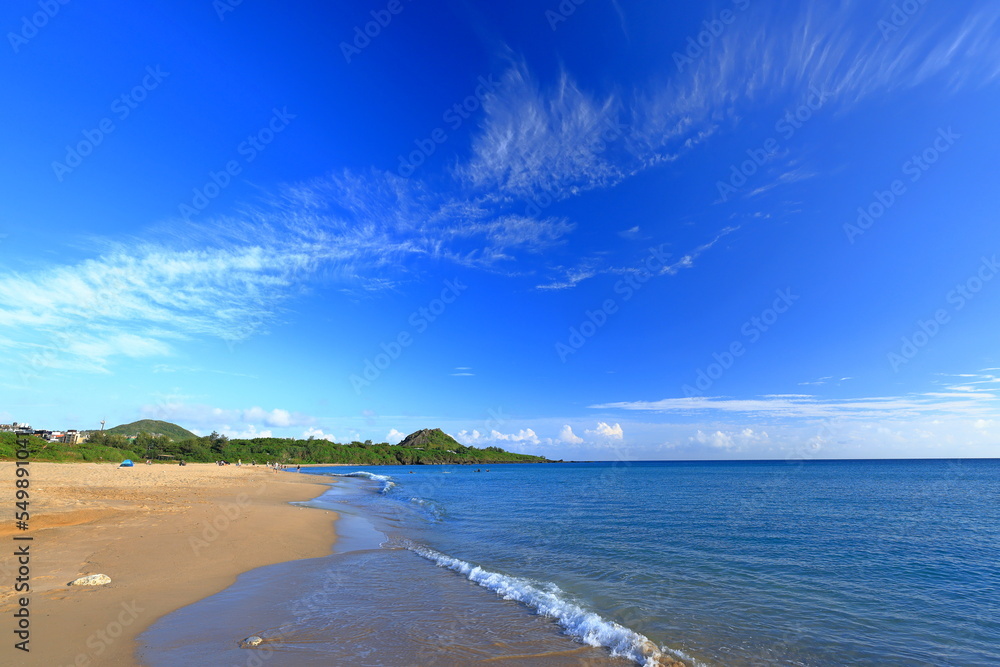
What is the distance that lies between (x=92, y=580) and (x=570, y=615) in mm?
12251

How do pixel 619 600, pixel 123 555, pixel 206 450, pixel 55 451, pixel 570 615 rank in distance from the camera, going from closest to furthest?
1. pixel 570 615
2. pixel 619 600
3. pixel 123 555
4. pixel 55 451
5. pixel 206 450

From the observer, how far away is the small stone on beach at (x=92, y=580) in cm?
1078

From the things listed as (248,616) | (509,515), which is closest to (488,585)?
(248,616)

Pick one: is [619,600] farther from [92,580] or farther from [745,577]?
[92,580]

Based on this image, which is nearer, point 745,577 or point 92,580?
point 92,580

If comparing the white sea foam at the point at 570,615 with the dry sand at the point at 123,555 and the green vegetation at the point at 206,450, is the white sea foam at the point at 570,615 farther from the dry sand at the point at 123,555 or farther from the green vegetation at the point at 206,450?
the green vegetation at the point at 206,450

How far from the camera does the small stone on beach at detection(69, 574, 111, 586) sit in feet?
35.4

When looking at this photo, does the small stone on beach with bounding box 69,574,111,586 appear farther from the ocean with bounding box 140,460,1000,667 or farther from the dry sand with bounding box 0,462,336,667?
the ocean with bounding box 140,460,1000,667

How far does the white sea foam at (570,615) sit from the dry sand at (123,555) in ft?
25.1

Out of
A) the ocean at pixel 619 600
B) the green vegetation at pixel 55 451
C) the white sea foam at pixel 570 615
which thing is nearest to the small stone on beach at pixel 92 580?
the ocean at pixel 619 600

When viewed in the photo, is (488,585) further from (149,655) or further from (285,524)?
(285,524)

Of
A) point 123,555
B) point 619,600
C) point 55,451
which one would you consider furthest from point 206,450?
point 619,600

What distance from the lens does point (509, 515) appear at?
104 feet

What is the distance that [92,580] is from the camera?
11.0 m
